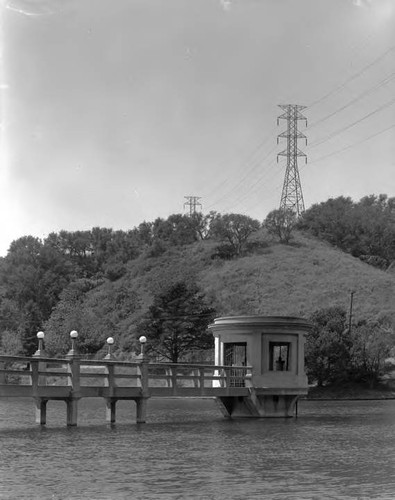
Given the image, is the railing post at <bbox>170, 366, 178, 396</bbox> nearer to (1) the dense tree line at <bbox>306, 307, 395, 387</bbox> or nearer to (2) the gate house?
(2) the gate house

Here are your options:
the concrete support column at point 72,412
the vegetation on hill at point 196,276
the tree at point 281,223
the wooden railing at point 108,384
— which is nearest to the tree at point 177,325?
the vegetation on hill at point 196,276

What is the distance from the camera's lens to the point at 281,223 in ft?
511

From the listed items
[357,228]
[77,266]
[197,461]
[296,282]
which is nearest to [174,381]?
[197,461]

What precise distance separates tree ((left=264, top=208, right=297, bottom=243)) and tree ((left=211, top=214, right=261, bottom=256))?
3.06 m

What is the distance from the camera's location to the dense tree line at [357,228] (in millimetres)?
161500

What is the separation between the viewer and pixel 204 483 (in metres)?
22.4

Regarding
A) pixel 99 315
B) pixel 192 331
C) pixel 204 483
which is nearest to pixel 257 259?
pixel 99 315

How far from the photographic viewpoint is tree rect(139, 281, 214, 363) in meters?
96.1

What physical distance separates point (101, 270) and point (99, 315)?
29290mm

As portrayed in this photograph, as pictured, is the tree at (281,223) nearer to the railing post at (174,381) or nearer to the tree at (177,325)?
the tree at (177,325)

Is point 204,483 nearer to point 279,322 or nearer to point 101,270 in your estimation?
point 279,322

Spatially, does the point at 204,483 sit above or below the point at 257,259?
below

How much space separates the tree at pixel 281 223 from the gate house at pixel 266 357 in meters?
111

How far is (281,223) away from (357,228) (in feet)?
54.5
